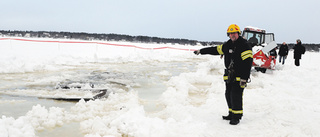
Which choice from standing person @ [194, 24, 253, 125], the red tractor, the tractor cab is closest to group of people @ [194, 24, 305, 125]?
standing person @ [194, 24, 253, 125]

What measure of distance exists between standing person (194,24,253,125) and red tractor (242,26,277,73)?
8556 millimetres

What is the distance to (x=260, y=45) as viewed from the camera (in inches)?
561

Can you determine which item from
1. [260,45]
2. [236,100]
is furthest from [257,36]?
[236,100]

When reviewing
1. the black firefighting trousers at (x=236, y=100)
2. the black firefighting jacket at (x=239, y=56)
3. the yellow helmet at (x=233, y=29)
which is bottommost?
the black firefighting trousers at (x=236, y=100)

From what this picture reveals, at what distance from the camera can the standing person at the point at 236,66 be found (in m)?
4.41

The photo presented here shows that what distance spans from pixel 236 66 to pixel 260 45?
1072 centimetres

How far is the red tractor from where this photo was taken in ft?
41.5

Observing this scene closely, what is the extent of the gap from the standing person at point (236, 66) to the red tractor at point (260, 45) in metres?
8.56

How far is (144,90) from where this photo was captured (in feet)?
26.5

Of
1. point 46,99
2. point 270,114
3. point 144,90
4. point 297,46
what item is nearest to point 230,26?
point 270,114

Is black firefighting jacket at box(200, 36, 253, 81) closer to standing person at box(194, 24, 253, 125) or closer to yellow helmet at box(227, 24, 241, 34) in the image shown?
standing person at box(194, 24, 253, 125)

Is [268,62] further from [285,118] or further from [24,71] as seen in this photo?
[24,71]

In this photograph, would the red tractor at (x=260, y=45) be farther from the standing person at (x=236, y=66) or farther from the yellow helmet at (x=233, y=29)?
the yellow helmet at (x=233, y=29)

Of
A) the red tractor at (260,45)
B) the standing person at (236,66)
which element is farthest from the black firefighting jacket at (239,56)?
the red tractor at (260,45)
